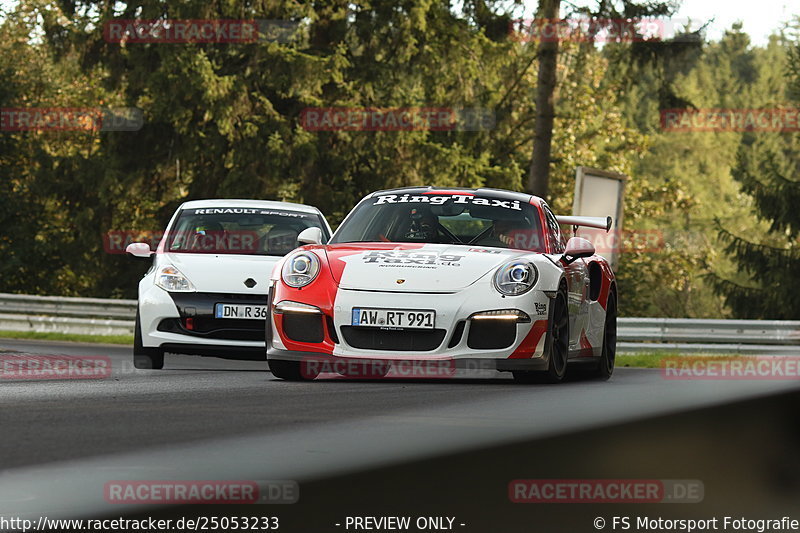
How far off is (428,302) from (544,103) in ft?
61.2

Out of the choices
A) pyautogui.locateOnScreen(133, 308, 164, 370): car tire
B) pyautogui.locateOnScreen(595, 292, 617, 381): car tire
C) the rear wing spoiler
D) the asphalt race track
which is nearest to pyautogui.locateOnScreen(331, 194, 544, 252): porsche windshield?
the asphalt race track

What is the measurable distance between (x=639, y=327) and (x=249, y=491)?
15.9 metres

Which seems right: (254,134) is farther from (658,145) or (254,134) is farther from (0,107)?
(658,145)

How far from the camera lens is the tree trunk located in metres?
27.7

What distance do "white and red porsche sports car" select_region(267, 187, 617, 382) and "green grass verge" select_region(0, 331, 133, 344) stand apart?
1458 centimetres

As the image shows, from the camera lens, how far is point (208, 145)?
3170cm

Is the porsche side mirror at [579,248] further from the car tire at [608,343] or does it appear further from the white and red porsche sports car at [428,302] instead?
the car tire at [608,343]

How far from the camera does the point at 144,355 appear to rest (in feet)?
41.6

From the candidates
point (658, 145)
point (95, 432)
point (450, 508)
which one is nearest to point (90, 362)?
point (95, 432)

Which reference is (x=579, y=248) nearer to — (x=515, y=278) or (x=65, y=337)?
(x=515, y=278)

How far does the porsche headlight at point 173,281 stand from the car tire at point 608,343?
3.68 m

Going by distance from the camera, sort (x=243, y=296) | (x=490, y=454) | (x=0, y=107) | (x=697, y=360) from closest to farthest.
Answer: (x=490, y=454) < (x=243, y=296) < (x=697, y=360) < (x=0, y=107)

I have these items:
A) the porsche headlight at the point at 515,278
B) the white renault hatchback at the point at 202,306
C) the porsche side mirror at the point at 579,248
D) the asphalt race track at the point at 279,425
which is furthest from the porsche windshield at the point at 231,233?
the porsche headlight at the point at 515,278

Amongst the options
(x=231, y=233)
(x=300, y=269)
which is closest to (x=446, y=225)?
(x=300, y=269)
